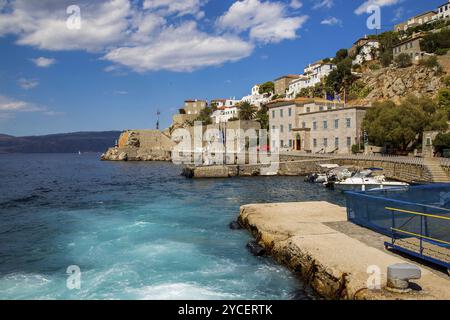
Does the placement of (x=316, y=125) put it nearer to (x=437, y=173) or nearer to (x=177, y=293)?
(x=437, y=173)

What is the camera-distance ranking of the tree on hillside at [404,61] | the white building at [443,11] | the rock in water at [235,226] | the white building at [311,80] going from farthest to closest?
the white building at [443,11] < the white building at [311,80] < the tree on hillside at [404,61] < the rock in water at [235,226]

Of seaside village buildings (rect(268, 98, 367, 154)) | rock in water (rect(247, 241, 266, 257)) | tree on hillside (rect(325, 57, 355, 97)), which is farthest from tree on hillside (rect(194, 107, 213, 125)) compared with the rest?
rock in water (rect(247, 241, 266, 257))

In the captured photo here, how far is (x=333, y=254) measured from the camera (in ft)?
31.2

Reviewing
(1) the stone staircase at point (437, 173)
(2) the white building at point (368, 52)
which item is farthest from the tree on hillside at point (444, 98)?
(2) the white building at point (368, 52)

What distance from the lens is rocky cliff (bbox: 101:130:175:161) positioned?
107625 mm

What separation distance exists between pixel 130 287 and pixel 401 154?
139ft

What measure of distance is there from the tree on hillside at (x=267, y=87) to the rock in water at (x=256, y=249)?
117 m

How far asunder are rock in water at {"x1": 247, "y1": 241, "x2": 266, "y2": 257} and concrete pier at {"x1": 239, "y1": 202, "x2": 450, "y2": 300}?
0.69 ft

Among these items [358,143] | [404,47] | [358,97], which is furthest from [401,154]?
[404,47]

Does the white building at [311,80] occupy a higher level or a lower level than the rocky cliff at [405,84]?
higher

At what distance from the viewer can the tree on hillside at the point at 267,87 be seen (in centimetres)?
12746

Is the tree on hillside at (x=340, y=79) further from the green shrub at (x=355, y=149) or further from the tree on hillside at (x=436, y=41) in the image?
the green shrub at (x=355, y=149)

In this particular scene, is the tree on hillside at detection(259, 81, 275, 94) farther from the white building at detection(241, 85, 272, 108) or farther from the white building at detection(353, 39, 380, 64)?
the white building at detection(353, 39, 380, 64)

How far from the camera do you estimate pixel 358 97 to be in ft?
249
